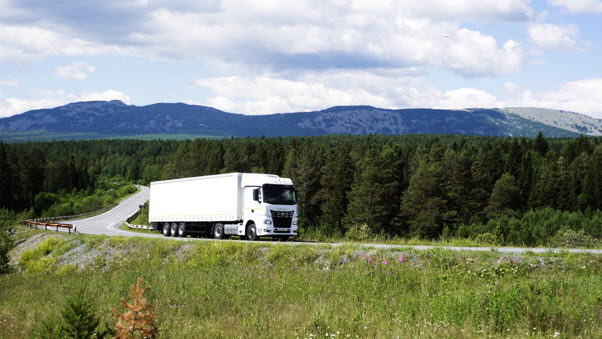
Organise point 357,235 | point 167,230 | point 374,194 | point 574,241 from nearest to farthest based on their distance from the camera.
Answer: point 357,235
point 574,241
point 167,230
point 374,194

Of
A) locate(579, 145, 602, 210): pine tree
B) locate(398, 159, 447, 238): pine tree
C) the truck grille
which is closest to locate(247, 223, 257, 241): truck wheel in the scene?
the truck grille

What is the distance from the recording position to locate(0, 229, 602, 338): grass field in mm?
8727

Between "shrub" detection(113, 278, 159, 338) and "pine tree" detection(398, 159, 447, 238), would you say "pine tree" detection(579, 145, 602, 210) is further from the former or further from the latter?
"shrub" detection(113, 278, 159, 338)

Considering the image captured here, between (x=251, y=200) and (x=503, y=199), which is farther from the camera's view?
(x=503, y=199)

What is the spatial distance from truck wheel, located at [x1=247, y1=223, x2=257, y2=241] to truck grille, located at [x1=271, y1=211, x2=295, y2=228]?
1351 mm

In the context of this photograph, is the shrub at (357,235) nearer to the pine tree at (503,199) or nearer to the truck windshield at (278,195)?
the truck windshield at (278,195)

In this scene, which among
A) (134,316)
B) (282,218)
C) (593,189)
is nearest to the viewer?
(134,316)

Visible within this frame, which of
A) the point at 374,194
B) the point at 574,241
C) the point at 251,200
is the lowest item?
the point at 374,194

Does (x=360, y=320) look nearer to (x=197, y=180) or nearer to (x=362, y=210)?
(x=197, y=180)

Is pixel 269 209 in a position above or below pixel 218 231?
above

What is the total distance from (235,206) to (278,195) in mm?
3045

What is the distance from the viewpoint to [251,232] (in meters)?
28.5

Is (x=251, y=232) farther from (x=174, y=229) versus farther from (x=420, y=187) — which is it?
(x=420, y=187)

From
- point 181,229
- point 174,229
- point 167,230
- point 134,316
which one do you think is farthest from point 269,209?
point 134,316
